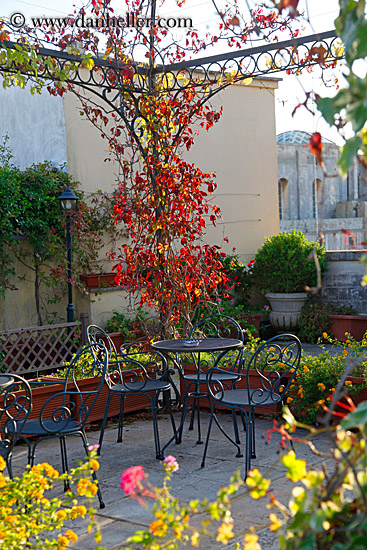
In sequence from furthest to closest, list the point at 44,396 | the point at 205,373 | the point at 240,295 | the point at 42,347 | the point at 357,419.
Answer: the point at 240,295 < the point at 42,347 < the point at 205,373 < the point at 44,396 < the point at 357,419

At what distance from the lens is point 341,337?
938 centimetres

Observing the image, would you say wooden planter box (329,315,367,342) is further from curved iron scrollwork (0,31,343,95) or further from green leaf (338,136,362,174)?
green leaf (338,136,362,174)

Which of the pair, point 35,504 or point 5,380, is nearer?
point 35,504

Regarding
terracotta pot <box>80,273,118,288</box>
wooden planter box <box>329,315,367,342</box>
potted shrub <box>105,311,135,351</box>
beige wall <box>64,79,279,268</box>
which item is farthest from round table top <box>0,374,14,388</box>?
beige wall <box>64,79,279,268</box>

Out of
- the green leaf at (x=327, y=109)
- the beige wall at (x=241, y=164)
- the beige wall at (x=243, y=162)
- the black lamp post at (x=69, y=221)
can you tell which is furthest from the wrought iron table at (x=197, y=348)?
the beige wall at (x=243, y=162)

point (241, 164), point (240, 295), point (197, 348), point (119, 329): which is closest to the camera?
point (197, 348)

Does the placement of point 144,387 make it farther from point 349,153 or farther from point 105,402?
point 349,153

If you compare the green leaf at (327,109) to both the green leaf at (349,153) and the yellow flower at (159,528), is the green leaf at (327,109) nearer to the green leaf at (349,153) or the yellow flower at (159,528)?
the green leaf at (349,153)

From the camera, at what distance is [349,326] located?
30.7 feet

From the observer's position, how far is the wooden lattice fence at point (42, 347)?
702 centimetres

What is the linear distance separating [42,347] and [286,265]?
406cm

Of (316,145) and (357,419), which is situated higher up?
(316,145)

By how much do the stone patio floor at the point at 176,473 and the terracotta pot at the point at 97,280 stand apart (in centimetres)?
275

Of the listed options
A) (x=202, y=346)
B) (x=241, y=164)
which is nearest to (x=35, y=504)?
(x=202, y=346)
